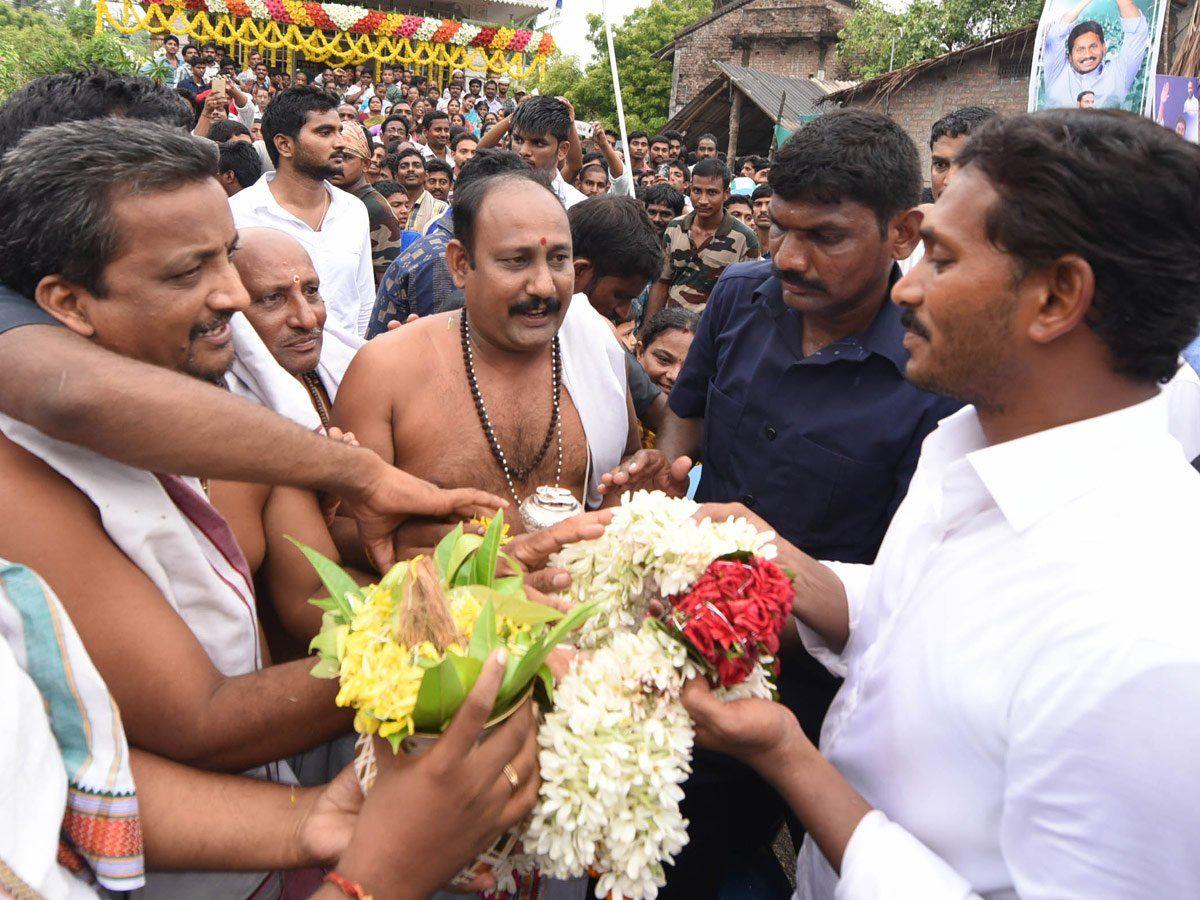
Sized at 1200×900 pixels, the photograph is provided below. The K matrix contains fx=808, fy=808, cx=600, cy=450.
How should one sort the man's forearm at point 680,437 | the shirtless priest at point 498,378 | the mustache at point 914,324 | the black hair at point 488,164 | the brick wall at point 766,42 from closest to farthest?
the mustache at point 914,324 < the shirtless priest at point 498,378 < the man's forearm at point 680,437 < the black hair at point 488,164 < the brick wall at point 766,42

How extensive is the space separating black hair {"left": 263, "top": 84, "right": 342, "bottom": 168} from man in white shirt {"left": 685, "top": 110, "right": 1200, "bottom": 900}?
5.14 meters

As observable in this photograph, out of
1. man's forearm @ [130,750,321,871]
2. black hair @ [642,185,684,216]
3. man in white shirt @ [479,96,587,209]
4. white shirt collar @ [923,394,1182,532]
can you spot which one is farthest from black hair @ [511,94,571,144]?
man's forearm @ [130,750,321,871]

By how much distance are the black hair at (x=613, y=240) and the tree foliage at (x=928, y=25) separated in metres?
27.1

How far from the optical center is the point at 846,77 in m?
32.6

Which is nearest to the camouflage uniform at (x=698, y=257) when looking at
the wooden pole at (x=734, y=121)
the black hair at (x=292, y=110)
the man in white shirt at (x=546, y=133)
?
the man in white shirt at (x=546, y=133)

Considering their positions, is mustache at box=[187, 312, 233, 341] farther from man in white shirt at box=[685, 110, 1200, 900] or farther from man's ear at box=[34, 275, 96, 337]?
man in white shirt at box=[685, 110, 1200, 900]

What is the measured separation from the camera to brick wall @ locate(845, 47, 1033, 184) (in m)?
16.7

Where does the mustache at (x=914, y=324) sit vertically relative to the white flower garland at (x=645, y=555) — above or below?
above

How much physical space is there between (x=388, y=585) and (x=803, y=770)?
0.99m

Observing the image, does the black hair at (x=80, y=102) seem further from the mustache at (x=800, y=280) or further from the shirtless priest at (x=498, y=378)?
the mustache at (x=800, y=280)

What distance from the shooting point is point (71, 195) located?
5.61 ft

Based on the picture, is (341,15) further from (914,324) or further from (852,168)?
(914,324)

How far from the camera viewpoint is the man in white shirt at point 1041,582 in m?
1.33

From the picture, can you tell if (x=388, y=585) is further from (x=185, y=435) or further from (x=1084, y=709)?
(x=1084, y=709)
